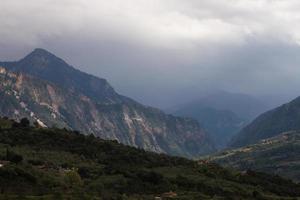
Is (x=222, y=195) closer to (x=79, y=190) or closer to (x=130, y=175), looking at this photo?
(x=130, y=175)

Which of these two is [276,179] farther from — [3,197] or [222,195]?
[3,197]

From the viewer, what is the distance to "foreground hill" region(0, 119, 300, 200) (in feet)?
383

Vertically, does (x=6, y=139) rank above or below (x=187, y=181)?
above

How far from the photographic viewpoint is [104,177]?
14412 cm

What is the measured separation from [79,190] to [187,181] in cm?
4528

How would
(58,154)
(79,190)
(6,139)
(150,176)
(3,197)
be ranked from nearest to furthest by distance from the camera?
(3,197), (79,190), (150,176), (58,154), (6,139)

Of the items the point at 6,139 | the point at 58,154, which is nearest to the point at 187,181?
the point at 58,154

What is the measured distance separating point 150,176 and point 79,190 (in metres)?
35.6

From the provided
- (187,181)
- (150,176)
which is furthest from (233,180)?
(150,176)

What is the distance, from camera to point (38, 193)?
360 feet

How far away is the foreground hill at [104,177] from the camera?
11662 centimetres

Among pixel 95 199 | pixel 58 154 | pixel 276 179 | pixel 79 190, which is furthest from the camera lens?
pixel 276 179

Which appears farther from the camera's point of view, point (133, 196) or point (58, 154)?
point (58, 154)

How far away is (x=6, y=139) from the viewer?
611 ft
